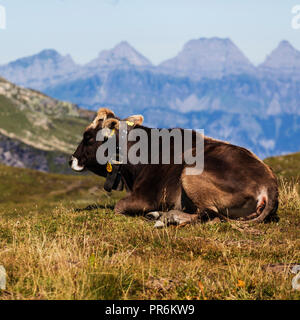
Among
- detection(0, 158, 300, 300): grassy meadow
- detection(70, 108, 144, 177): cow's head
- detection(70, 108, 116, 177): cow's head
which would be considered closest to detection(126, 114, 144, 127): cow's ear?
detection(70, 108, 144, 177): cow's head

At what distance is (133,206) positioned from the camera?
1320 cm

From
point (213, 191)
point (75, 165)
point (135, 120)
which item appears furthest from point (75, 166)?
point (213, 191)

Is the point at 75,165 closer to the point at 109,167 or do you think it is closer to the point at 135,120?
the point at 109,167

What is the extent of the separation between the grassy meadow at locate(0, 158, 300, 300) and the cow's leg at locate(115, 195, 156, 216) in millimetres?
1046

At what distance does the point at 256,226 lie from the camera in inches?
448

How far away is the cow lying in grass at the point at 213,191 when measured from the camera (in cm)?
1155

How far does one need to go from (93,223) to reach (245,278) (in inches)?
221

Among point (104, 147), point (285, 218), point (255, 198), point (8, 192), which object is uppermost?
point (104, 147)

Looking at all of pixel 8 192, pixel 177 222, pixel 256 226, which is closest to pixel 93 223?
pixel 177 222

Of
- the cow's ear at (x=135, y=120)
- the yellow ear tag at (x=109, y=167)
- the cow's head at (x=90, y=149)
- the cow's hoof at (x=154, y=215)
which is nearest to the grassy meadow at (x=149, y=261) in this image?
the cow's hoof at (x=154, y=215)

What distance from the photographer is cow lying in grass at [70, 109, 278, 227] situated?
1155 centimetres

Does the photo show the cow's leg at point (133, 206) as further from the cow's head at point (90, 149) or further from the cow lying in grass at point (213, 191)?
the cow's head at point (90, 149)

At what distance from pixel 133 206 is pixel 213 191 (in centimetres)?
262
